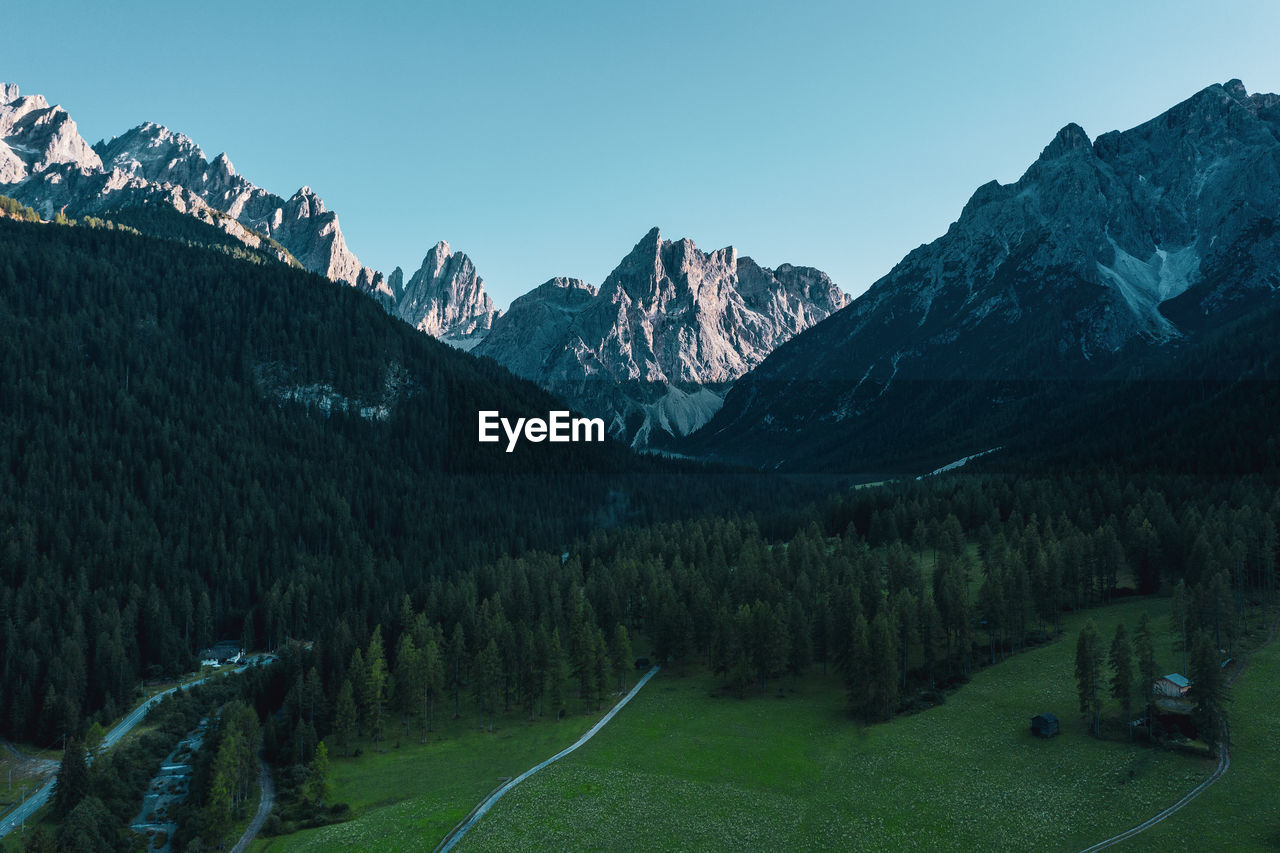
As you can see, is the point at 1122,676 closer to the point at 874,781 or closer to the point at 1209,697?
the point at 1209,697

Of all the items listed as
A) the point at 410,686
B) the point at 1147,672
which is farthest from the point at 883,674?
the point at 410,686

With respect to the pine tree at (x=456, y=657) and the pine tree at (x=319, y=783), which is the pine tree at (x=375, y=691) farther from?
the pine tree at (x=319, y=783)

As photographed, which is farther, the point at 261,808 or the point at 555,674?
the point at 555,674

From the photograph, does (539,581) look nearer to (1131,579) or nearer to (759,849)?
(759,849)

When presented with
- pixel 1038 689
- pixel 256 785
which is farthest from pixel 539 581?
pixel 1038 689

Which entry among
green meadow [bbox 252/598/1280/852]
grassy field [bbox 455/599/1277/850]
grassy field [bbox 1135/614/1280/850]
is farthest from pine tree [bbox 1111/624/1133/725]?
grassy field [bbox 1135/614/1280/850]

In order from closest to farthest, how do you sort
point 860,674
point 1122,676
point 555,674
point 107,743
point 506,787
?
point 506,787, point 1122,676, point 860,674, point 107,743, point 555,674
